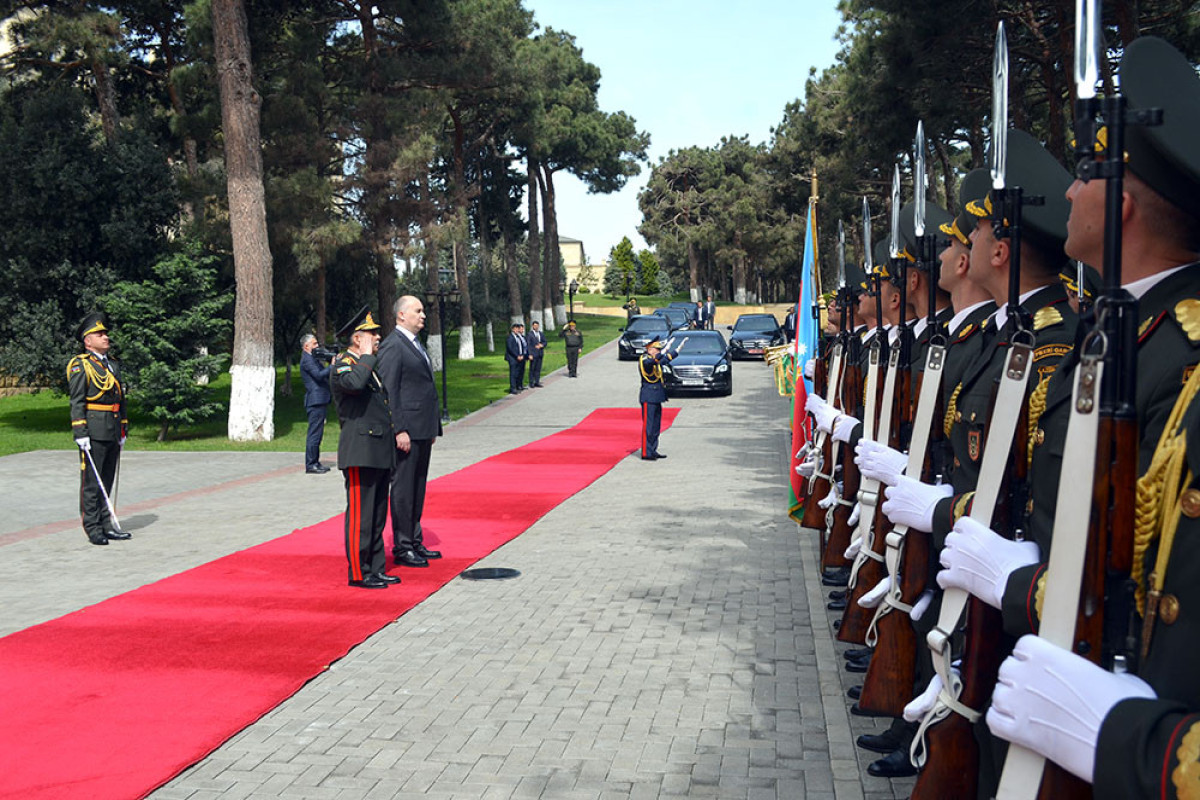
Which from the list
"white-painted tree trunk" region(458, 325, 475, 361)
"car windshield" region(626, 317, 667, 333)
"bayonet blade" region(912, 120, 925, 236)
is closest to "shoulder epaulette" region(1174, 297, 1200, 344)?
"bayonet blade" region(912, 120, 925, 236)

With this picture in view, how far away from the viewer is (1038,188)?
3.48 m

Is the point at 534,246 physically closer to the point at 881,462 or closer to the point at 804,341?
the point at 804,341

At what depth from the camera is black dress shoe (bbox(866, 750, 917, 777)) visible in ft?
14.9

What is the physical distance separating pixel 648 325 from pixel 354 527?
3102 cm

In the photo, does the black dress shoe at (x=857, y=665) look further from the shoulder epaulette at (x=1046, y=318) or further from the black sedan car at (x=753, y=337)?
the black sedan car at (x=753, y=337)

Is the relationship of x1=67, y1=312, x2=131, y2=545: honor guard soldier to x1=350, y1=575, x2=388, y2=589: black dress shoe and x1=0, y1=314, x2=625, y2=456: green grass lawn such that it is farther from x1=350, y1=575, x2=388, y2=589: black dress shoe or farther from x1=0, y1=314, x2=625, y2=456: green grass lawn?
x1=0, y1=314, x2=625, y2=456: green grass lawn

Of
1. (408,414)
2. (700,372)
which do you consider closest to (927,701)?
(408,414)

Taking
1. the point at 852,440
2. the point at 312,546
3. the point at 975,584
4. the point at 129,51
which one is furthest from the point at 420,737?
the point at 129,51

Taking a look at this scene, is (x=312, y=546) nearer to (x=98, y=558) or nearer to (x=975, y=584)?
(x=98, y=558)

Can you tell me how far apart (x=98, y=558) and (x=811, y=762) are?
7.02m

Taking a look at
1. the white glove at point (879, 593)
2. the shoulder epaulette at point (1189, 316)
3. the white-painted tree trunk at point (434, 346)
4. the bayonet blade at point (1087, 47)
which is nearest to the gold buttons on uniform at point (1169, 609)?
the shoulder epaulette at point (1189, 316)

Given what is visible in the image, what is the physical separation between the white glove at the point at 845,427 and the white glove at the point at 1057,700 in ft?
13.6

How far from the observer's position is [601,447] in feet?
59.2

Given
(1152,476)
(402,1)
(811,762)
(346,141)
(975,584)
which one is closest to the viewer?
(1152,476)
